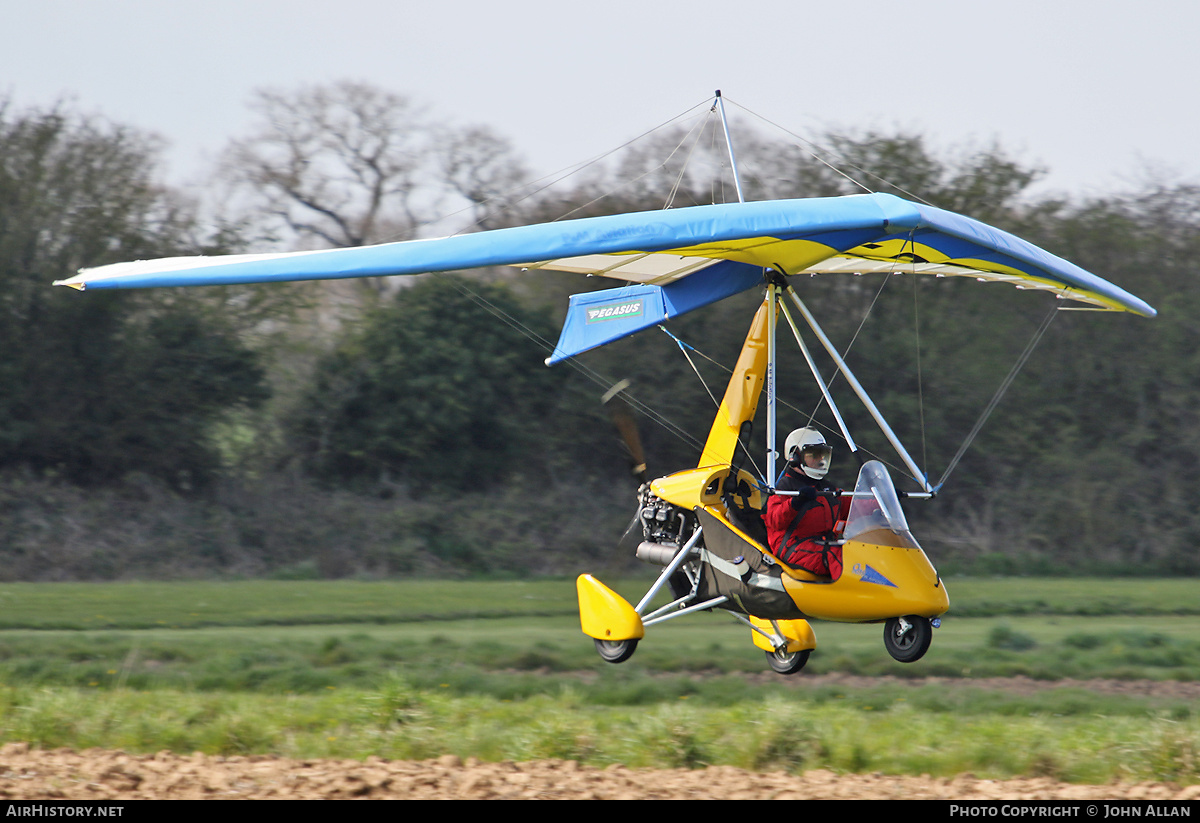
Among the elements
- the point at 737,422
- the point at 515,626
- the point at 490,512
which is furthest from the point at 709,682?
the point at 490,512

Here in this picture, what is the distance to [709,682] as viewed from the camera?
11516mm

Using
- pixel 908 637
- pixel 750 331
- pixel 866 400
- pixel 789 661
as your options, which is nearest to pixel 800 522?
pixel 866 400

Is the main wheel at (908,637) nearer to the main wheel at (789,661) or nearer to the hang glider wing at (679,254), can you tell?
the main wheel at (789,661)

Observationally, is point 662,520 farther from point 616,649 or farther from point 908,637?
point 908,637

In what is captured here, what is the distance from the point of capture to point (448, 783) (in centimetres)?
785

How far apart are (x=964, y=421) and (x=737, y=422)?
16345 millimetres

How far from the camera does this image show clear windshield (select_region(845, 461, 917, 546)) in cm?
700

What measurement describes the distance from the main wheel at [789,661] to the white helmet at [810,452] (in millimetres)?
1599

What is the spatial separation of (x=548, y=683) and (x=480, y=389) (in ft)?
36.5

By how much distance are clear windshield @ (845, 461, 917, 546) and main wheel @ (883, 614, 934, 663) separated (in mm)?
508

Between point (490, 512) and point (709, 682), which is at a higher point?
point (490, 512)

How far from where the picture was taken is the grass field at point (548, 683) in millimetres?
8789

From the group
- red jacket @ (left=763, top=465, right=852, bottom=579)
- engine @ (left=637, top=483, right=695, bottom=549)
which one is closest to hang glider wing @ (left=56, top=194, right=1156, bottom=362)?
engine @ (left=637, top=483, right=695, bottom=549)

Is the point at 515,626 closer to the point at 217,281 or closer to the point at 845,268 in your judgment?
the point at 845,268
